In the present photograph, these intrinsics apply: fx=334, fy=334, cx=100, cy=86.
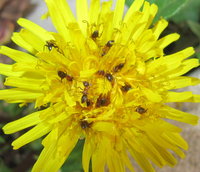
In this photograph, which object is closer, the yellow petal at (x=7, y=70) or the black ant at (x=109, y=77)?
the black ant at (x=109, y=77)

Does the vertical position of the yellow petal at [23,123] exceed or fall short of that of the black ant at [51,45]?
it falls short

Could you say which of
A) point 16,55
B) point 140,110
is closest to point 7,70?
point 16,55

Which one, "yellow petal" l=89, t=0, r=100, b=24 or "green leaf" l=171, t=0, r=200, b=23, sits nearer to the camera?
"yellow petal" l=89, t=0, r=100, b=24

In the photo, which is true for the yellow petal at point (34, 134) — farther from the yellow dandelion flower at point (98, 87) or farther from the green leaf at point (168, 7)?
the green leaf at point (168, 7)

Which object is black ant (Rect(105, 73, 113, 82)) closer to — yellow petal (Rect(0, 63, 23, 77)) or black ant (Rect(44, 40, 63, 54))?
black ant (Rect(44, 40, 63, 54))

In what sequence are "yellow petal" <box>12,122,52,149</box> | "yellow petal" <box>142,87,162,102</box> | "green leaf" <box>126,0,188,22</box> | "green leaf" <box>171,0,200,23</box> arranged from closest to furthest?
"yellow petal" <box>142,87,162,102</box> < "yellow petal" <box>12,122,52,149</box> < "green leaf" <box>126,0,188,22</box> < "green leaf" <box>171,0,200,23</box>

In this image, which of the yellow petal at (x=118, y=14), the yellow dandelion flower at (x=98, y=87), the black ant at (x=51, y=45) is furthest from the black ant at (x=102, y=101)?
the yellow petal at (x=118, y=14)

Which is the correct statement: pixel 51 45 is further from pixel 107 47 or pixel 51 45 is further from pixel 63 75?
pixel 107 47

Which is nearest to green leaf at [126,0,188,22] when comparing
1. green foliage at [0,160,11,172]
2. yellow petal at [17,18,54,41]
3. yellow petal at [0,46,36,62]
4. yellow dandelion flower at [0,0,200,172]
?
yellow dandelion flower at [0,0,200,172]
